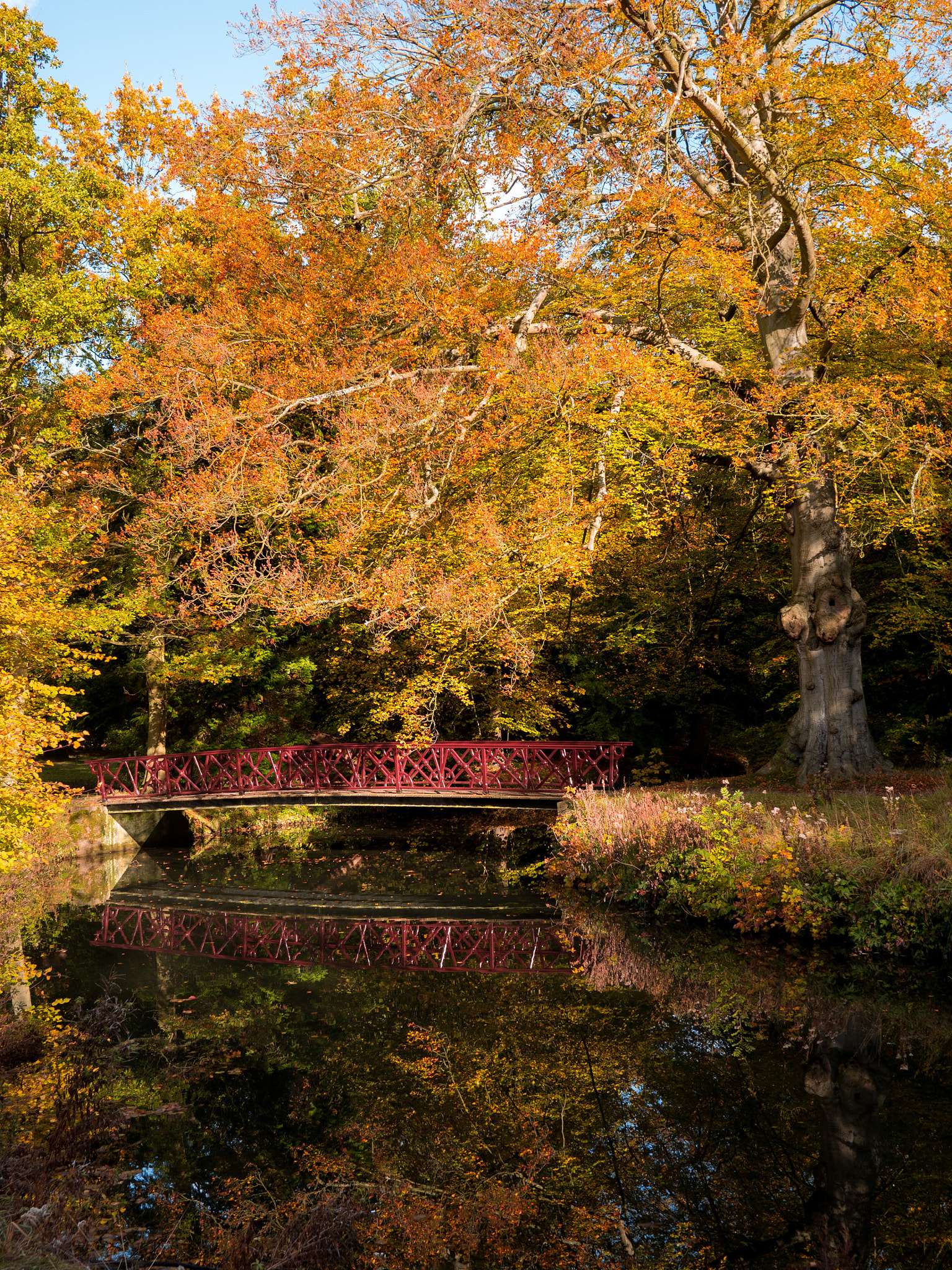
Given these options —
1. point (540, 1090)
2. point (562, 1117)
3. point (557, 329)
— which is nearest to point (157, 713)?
point (557, 329)

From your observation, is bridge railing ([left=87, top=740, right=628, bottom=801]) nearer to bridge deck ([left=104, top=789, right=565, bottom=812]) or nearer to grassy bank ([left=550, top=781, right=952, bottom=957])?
bridge deck ([left=104, top=789, right=565, bottom=812])

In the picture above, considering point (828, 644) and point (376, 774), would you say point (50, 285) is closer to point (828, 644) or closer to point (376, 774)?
point (376, 774)

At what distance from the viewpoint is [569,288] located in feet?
41.4

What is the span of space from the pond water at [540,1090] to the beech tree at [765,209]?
5016mm

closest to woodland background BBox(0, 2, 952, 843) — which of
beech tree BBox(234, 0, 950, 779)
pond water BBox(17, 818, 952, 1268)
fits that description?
beech tree BBox(234, 0, 950, 779)

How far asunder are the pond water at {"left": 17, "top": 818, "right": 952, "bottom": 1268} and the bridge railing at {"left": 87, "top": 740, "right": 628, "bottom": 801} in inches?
146

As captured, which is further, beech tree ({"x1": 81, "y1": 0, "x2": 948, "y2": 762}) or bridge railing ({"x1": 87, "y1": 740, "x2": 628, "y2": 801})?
bridge railing ({"x1": 87, "y1": 740, "x2": 628, "y2": 801})

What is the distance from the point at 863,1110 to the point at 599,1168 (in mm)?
1670

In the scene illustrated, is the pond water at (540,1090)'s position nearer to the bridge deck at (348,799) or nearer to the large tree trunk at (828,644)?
the bridge deck at (348,799)

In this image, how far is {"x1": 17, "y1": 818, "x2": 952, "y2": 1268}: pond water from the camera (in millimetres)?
4289

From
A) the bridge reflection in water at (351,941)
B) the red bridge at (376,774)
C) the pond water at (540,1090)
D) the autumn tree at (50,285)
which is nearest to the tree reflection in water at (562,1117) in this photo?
the pond water at (540,1090)

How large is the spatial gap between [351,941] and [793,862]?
4.78 m

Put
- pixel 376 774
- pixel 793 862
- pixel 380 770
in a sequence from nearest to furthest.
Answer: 1. pixel 793 862
2. pixel 376 774
3. pixel 380 770

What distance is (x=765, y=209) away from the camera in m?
11.2
